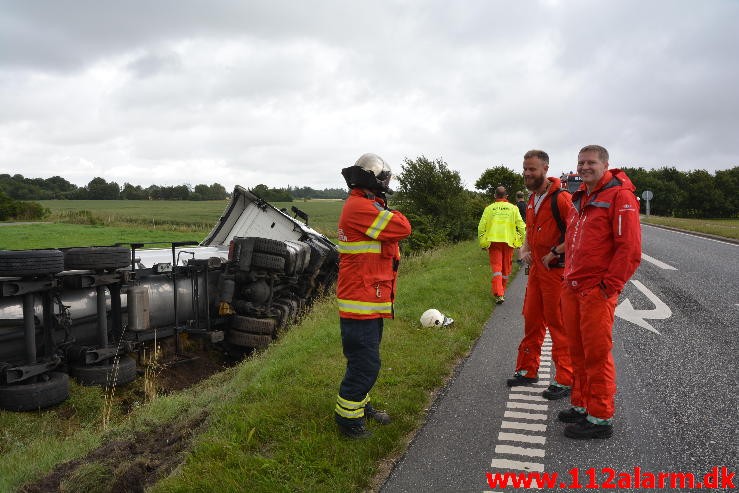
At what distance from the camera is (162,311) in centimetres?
639

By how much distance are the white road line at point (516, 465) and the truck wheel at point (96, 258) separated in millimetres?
4032

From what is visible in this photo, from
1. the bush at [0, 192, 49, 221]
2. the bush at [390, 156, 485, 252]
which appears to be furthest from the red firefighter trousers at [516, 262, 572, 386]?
the bush at [0, 192, 49, 221]

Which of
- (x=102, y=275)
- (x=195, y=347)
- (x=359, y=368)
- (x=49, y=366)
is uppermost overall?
(x=102, y=275)

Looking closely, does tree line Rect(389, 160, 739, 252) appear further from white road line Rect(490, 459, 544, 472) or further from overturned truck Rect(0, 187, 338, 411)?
white road line Rect(490, 459, 544, 472)

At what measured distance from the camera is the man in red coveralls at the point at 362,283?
11.8 ft

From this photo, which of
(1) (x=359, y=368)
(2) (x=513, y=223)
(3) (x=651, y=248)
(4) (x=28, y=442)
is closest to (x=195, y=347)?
(4) (x=28, y=442)

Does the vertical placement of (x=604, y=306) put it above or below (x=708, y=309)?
above

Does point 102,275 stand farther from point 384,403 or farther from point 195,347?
point 384,403

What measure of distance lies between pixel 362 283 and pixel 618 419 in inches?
81.0

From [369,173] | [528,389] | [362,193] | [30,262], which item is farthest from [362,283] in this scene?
[30,262]

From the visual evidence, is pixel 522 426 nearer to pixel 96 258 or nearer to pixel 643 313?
pixel 96 258

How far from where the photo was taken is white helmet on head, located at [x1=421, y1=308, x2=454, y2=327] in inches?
263

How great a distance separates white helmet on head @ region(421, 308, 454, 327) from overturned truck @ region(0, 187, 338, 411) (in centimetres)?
207

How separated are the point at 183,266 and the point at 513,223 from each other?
483cm
